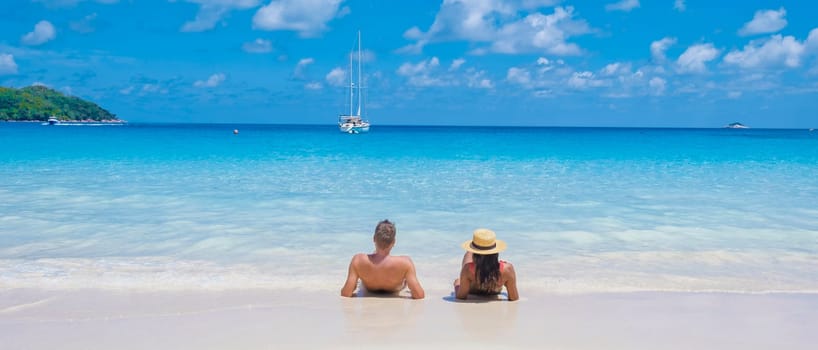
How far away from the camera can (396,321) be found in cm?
571

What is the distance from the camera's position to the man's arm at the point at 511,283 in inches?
251

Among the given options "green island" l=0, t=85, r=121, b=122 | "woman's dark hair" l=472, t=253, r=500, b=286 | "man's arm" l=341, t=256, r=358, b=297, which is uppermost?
"green island" l=0, t=85, r=121, b=122

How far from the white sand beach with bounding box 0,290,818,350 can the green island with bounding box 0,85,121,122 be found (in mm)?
184467

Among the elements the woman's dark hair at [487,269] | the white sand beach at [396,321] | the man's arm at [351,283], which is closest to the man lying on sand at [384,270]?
the man's arm at [351,283]

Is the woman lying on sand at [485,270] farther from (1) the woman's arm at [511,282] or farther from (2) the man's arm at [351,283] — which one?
(2) the man's arm at [351,283]

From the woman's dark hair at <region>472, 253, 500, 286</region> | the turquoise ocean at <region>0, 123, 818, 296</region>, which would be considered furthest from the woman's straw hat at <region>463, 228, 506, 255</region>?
the turquoise ocean at <region>0, 123, 818, 296</region>

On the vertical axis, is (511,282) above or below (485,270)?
below

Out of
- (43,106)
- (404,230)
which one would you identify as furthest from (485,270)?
(43,106)

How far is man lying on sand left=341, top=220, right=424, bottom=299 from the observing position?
256 inches

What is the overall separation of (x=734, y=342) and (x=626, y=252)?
4244 millimetres

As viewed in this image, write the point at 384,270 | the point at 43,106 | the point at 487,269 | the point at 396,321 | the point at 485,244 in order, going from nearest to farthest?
the point at 396,321, the point at 485,244, the point at 487,269, the point at 384,270, the point at 43,106

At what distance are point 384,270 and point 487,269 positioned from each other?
1081 mm

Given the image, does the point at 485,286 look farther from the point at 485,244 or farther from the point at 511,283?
the point at 485,244

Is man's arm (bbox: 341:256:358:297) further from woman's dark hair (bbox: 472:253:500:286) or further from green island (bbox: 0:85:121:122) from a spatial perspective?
green island (bbox: 0:85:121:122)
